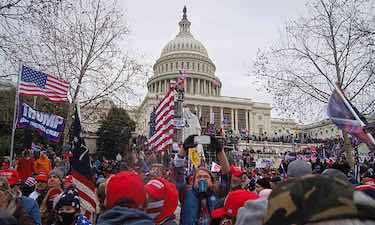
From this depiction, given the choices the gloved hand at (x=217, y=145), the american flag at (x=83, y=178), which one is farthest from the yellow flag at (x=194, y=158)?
the gloved hand at (x=217, y=145)

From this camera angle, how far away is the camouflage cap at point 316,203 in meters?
0.89

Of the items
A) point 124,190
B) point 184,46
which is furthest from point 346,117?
point 184,46

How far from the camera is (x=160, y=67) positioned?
8488 cm

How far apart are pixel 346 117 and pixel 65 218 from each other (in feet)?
9.93

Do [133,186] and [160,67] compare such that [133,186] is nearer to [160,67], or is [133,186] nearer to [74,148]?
[74,148]

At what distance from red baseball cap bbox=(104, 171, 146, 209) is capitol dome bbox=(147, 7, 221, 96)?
77.6 meters

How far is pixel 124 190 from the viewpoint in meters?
2.19

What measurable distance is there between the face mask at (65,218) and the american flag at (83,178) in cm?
65

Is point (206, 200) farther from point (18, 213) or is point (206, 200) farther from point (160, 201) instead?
point (18, 213)

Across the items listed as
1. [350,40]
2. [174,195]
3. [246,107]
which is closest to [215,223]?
[174,195]

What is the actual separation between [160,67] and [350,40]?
69.7m

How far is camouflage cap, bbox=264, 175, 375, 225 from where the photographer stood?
2.91ft

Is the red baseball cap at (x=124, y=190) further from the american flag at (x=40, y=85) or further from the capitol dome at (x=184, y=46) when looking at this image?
the capitol dome at (x=184, y=46)

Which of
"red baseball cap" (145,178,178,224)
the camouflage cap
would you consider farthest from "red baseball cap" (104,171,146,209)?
the camouflage cap
